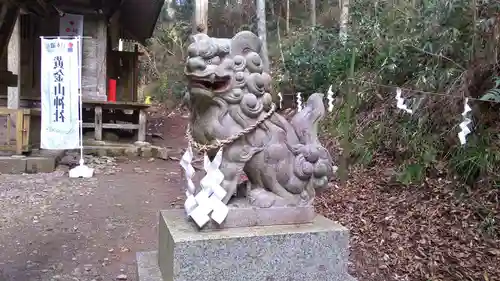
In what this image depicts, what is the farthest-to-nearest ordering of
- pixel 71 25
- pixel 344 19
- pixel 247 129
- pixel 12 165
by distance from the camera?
1. pixel 344 19
2. pixel 71 25
3. pixel 12 165
4. pixel 247 129

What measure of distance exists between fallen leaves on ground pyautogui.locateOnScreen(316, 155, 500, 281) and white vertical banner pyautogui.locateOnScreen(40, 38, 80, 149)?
13.7 feet

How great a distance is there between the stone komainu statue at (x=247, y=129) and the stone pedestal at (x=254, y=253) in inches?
7.5

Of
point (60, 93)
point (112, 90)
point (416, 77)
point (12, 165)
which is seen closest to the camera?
point (416, 77)

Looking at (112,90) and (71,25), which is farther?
(112,90)

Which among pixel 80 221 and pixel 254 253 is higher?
pixel 254 253

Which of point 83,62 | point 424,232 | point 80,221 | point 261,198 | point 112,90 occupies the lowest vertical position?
point 80,221

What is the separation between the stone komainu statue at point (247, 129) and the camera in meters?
2.15

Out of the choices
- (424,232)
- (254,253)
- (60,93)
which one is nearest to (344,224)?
(424,232)

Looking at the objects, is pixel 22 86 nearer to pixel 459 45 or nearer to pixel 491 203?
pixel 459 45

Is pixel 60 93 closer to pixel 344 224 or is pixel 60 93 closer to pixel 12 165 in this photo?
pixel 12 165

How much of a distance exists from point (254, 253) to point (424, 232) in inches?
104

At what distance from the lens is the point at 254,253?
2088 millimetres

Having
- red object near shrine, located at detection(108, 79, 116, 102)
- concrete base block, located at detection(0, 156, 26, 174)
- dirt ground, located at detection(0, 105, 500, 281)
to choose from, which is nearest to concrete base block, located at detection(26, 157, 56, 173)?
concrete base block, located at detection(0, 156, 26, 174)

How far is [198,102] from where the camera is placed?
222 cm
